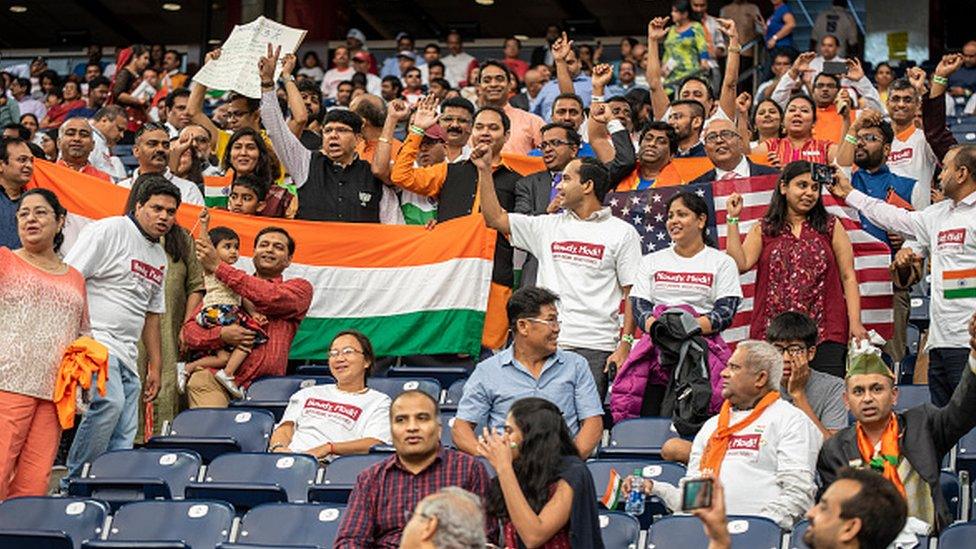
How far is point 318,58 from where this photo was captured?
2048cm

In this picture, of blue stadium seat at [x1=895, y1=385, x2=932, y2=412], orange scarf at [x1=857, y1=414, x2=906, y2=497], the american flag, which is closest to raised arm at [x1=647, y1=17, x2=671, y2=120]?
the american flag

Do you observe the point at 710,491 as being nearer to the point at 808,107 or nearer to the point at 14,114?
the point at 808,107

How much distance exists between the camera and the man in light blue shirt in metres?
7.32

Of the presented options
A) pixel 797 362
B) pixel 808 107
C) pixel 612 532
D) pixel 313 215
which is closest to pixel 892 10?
pixel 808 107

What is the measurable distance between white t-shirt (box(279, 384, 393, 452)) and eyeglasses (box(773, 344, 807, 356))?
6.47 ft

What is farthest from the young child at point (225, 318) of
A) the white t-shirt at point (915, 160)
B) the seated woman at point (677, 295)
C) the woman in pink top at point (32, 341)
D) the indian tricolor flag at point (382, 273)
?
the white t-shirt at point (915, 160)

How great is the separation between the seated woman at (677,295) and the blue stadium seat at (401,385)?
39.6 inches

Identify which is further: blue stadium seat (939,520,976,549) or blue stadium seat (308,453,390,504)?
blue stadium seat (308,453,390,504)

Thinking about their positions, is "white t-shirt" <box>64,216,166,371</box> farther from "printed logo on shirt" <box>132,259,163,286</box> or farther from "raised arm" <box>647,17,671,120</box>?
"raised arm" <box>647,17,671,120</box>

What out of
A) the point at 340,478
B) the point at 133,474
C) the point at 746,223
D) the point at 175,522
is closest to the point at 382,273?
the point at 746,223

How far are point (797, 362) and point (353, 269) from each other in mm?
3556

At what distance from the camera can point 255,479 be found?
7828mm

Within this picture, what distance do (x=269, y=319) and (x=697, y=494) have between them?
5.21 meters

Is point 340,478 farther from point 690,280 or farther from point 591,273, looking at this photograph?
point 690,280
